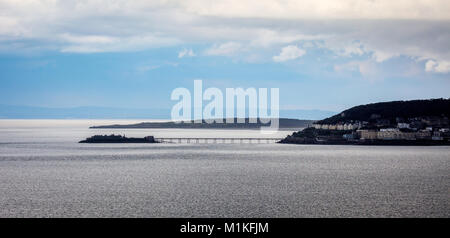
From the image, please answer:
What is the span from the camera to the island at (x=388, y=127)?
15362 cm

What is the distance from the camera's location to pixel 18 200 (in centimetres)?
3978

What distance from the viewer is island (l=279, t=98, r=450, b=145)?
154 meters

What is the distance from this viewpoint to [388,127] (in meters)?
169

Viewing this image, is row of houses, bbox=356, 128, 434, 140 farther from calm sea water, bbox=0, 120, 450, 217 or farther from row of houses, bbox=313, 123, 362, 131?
calm sea water, bbox=0, 120, 450, 217

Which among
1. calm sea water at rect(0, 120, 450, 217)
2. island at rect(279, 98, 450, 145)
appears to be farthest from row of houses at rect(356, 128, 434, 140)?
calm sea water at rect(0, 120, 450, 217)

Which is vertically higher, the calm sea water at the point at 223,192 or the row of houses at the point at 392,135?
the row of houses at the point at 392,135

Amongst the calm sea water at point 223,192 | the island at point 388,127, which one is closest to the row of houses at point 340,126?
the island at point 388,127

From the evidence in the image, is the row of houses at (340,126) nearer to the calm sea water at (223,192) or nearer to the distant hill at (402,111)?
the distant hill at (402,111)

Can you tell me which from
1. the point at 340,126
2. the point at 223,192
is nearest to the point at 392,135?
the point at 340,126

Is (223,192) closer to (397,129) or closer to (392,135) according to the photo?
(392,135)

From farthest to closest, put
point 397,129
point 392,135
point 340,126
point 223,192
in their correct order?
point 340,126 → point 397,129 → point 392,135 → point 223,192
